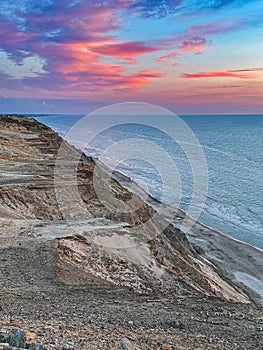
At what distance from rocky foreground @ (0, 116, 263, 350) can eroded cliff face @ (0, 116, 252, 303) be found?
0.16 ft

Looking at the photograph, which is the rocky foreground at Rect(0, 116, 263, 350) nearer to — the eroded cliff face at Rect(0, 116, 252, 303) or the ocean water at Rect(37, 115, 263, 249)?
the eroded cliff face at Rect(0, 116, 252, 303)

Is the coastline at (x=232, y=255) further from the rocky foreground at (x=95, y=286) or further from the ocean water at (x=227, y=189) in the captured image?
the ocean water at (x=227, y=189)

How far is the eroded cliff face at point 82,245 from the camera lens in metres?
14.8

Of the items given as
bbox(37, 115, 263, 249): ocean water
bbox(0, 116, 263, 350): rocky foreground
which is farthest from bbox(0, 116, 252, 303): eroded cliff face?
bbox(37, 115, 263, 249): ocean water

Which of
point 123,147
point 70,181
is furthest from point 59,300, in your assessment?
point 123,147

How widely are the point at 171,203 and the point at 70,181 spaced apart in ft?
79.9

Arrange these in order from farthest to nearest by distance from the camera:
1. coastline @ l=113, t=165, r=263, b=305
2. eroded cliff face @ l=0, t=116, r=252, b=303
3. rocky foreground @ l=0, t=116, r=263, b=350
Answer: coastline @ l=113, t=165, r=263, b=305 → eroded cliff face @ l=0, t=116, r=252, b=303 → rocky foreground @ l=0, t=116, r=263, b=350

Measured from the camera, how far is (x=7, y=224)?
18.8m

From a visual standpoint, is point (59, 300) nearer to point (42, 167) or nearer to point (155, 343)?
point (155, 343)

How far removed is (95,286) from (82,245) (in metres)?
3.91

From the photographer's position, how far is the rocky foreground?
9.67 m

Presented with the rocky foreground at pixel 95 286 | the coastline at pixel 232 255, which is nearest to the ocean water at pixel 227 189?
the coastline at pixel 232 255

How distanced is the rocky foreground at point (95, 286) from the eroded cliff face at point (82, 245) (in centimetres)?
5

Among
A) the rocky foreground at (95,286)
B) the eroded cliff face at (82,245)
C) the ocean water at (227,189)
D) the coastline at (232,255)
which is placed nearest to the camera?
the rocky foreground at (95,286)
